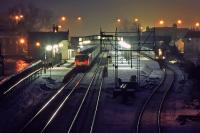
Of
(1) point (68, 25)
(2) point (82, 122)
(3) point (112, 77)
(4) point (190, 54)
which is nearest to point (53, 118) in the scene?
(2) point (82, 122)

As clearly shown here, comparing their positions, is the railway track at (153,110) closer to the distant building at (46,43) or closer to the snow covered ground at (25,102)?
the snow covered ground at (25,102)

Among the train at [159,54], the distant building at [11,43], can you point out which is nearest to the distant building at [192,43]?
the train at [159,54]

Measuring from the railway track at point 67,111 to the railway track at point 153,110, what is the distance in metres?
2.70

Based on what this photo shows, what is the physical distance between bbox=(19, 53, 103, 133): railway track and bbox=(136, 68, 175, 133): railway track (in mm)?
2698

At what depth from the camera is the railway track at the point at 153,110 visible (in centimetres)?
2253

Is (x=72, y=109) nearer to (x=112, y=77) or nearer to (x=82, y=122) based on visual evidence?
(x=82, y=122)

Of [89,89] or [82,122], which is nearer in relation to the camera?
[82,122]

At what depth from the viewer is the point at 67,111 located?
1057 inches

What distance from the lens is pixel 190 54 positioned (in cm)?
7381

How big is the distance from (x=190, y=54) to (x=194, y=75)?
33819mm

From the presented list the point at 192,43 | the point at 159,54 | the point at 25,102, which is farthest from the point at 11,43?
the point at 25,102

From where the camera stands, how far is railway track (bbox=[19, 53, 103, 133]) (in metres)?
22.5

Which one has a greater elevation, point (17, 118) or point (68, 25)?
point (68, 25)

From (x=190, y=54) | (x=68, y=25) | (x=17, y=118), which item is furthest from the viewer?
(x=68, y=25)
